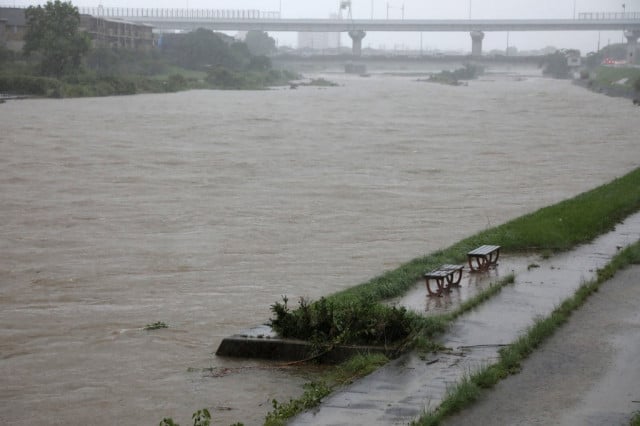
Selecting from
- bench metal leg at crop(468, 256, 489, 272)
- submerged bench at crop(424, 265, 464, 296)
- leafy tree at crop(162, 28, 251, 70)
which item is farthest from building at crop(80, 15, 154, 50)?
submerged bench at crop(424, 265, 464, 296)

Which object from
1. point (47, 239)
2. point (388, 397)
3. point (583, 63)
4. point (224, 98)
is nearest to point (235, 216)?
point (47, 239)

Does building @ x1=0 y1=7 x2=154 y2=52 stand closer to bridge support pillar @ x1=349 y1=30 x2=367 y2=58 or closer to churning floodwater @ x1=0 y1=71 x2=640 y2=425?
churning floodwater @ x1=0 y1=71 x2=640 y2=425

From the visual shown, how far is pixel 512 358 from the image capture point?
7703 millimetres

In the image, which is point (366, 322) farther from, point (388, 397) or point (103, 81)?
point (103, 81)

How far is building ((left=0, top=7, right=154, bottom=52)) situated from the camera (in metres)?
74.6

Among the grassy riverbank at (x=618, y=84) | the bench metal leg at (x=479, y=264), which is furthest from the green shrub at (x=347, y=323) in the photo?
the grassy riverbank at (x=618, y=84)

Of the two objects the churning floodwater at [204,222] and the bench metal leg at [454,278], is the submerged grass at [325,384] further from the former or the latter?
the bench metal leg at [454,278]

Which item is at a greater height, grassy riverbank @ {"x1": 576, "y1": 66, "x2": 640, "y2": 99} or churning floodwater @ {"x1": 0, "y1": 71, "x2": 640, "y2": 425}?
grassy riverbank @ {"x1": 576, "y1": 66, "x2": 640, "y2": 99}

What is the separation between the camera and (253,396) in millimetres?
8016

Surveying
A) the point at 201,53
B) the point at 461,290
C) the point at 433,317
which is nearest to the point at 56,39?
the point at 201,53

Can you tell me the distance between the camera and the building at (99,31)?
245 ft

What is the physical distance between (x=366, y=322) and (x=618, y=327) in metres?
2.31

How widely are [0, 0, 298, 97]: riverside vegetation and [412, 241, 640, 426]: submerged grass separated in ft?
161

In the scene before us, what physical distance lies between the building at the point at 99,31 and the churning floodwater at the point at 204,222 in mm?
33402
